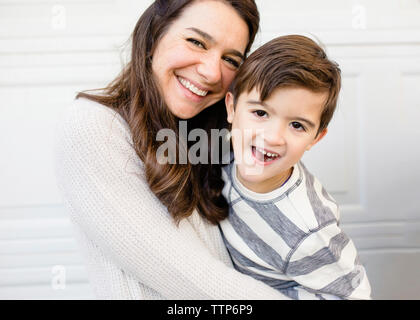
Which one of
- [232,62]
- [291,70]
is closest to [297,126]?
[291,70]

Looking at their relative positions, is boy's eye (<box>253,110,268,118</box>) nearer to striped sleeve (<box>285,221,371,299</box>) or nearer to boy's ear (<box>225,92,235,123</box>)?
boy's ear (<box>225,92,235,123</box>)

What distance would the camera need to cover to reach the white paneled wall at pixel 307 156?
156 centimetres

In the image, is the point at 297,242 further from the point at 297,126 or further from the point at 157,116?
the point at 157,116

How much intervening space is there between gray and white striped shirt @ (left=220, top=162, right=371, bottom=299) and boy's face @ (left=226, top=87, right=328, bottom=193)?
7cm

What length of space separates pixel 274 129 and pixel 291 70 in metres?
0.14

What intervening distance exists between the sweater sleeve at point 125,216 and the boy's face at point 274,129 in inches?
9.7

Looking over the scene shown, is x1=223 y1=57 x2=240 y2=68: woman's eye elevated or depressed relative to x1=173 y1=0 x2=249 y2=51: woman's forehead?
depressed

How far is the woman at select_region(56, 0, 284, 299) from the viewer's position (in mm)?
866

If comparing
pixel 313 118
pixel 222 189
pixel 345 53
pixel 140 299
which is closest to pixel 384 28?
pixel 345 53

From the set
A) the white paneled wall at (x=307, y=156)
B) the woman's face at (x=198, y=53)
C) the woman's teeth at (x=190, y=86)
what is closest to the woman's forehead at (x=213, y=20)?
the woman's face at (x=198, y=53)

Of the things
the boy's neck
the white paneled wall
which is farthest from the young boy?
the white paneled wall
